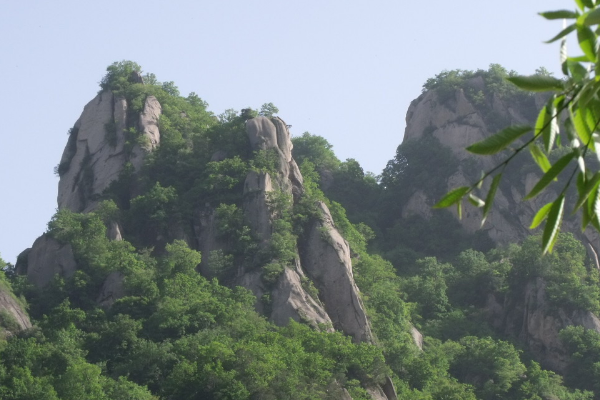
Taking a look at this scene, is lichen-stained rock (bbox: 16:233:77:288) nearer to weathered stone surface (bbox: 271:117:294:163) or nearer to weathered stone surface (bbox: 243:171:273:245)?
weathered stone surface (bbox: 243:171:273:245)

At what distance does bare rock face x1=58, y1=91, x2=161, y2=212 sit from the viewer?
5547 cm

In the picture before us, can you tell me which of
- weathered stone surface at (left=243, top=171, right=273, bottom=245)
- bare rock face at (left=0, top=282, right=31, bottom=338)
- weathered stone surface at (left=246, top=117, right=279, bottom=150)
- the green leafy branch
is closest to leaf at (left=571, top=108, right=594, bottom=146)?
the green leafy branch

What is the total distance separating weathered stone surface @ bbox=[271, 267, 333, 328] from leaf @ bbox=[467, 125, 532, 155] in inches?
1632

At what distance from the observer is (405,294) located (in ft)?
176

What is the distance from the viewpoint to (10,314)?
43.5m

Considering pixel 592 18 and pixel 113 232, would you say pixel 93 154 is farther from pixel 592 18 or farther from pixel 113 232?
pixel 592 18

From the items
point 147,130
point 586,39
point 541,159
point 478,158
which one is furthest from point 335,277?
point 586,39

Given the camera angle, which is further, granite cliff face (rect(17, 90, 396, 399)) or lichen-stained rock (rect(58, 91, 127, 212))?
lichen-stained rock (rect(58, 91, 127, 212))

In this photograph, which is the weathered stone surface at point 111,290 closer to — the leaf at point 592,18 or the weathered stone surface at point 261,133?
the weathered stone surface at point 261,133

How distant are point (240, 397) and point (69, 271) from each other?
15.0m

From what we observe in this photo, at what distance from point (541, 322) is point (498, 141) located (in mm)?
50985

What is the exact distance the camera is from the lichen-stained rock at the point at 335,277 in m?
45.7

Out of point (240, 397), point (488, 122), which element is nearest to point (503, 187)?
point (488, 122)

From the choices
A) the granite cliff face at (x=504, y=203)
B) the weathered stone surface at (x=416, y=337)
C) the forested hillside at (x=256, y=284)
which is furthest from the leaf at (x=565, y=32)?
the weathered stone surface at (x=416, y=337)
